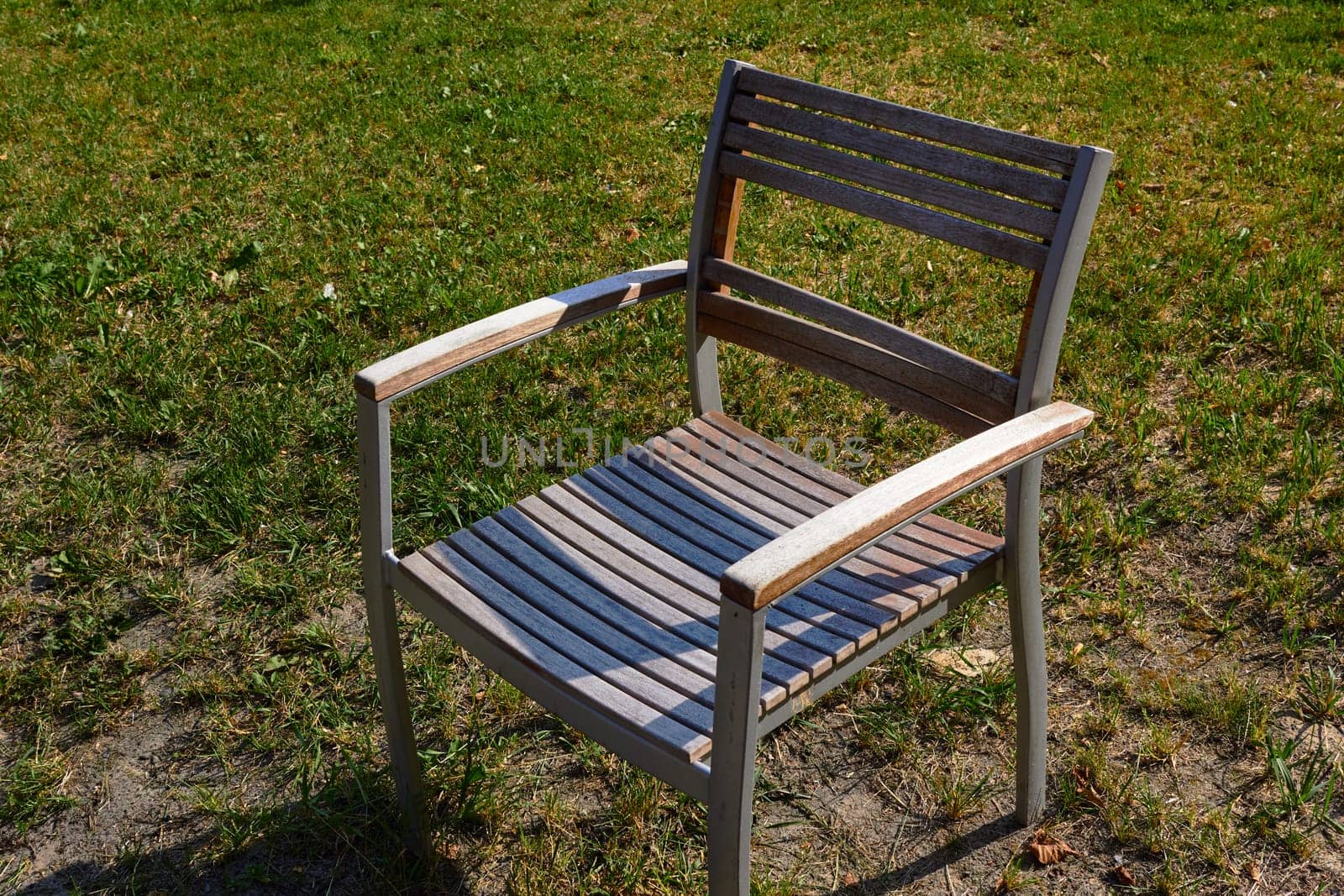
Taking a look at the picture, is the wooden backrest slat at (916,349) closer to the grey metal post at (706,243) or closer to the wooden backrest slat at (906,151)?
the grey metal post at (706,243)

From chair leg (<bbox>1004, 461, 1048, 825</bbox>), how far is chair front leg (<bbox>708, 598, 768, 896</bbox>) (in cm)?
58

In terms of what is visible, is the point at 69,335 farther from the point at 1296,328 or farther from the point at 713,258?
the point at 1296,328

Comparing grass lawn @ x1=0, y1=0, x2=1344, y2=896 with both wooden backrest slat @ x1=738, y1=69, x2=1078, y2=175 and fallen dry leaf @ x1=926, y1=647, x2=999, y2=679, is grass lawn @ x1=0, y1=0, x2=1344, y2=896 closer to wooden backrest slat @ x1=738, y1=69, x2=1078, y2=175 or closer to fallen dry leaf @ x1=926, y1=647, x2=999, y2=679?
fallen dry leaf @ x1=926, y1=647, x2=999, y2=679

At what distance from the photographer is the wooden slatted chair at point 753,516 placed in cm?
157

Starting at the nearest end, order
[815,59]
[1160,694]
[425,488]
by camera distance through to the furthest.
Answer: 1. [1160,694]
2. [425,488]
3. [815,59]

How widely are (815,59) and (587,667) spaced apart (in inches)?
195

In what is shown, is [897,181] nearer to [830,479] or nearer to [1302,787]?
[830,479]

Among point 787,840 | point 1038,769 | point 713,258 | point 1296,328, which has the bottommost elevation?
point 787,840

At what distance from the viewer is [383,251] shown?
167 inches

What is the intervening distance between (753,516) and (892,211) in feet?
1.90

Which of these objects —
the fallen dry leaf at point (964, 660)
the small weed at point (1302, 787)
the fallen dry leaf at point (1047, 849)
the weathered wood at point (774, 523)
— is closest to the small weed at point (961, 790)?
the fallen dry leaf at point (1047, 849)

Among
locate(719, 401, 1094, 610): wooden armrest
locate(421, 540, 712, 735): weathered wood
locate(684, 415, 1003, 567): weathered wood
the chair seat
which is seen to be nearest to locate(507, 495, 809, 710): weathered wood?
the chair seat

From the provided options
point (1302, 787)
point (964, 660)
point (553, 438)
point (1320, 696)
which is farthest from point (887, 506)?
point (553, 438)

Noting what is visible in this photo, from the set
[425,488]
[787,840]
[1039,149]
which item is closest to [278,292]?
[425,488]
